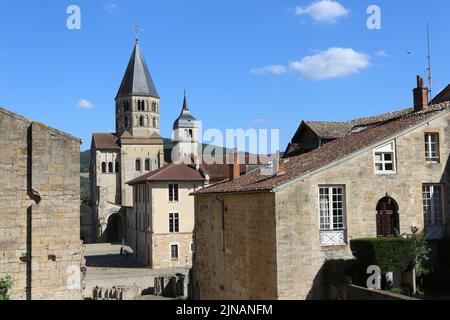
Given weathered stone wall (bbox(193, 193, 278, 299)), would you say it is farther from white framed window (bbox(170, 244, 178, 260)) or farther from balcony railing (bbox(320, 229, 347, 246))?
white framed window (bbox(170, 244, 178, 260))

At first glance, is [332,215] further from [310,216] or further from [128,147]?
[128,147]

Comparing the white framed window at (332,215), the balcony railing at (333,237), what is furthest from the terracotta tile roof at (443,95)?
the balcony railing at (333,237)

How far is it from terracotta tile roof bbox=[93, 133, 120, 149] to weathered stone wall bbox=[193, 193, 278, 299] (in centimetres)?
5065

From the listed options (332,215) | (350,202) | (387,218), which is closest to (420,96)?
(387,218)

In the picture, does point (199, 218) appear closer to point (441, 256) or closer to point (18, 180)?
point (441, 256)

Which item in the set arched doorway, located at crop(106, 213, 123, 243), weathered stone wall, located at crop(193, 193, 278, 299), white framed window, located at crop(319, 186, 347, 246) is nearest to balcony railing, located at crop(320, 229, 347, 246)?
white framed window, located at crop(319, 186, 347, 246)

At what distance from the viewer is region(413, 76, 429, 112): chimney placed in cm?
2439

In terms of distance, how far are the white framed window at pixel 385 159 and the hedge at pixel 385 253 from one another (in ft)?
9.40

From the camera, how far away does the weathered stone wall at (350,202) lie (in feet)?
59.5

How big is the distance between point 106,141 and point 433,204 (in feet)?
210

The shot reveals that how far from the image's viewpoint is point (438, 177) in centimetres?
2062

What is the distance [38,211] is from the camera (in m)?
14.4

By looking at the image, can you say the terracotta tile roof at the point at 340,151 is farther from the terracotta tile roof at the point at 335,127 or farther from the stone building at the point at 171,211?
the stone building at the point at 171,211
